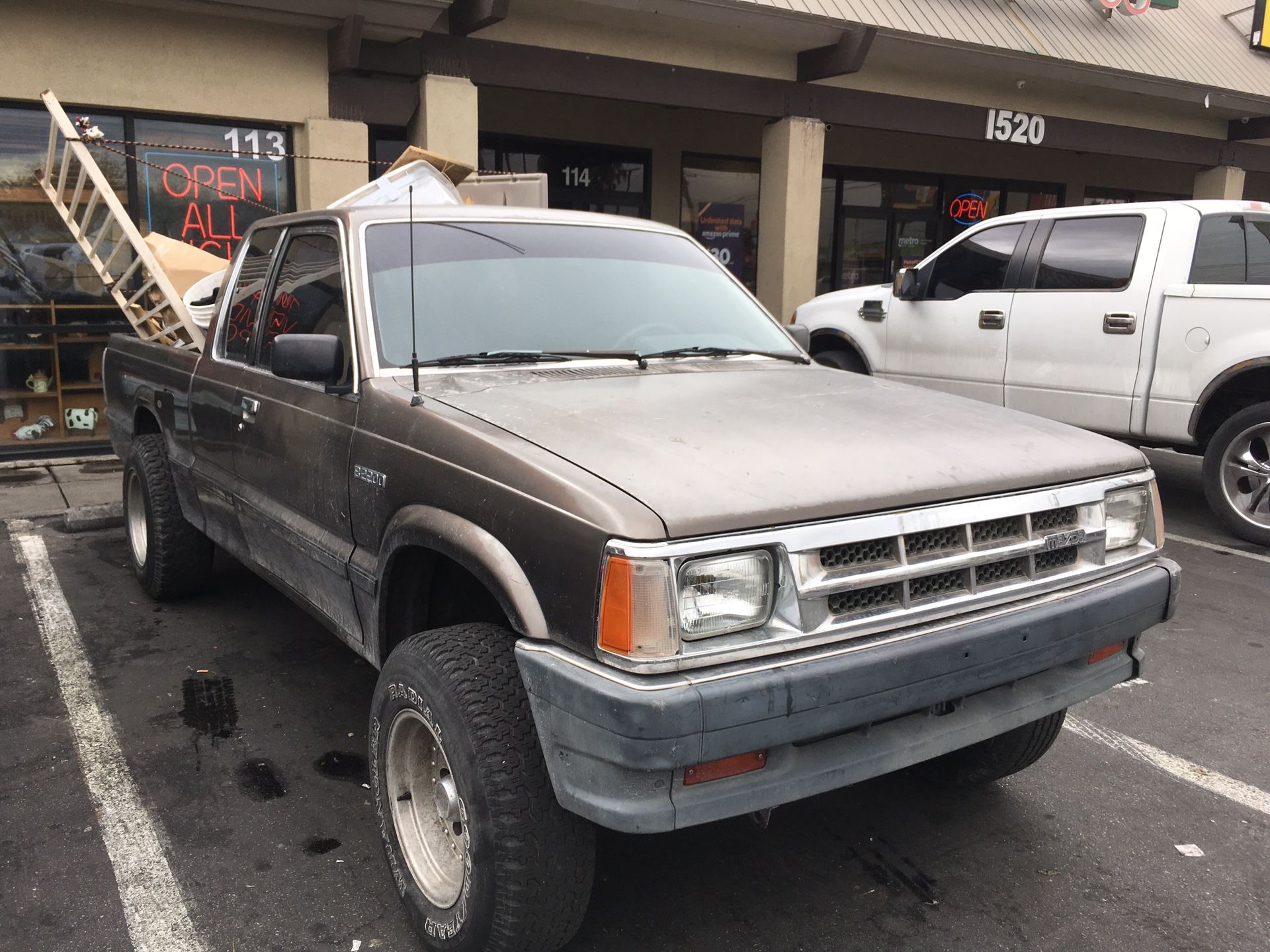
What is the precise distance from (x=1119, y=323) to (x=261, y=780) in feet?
19.4

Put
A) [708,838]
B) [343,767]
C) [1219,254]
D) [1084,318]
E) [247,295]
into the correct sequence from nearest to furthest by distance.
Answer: [708,838]
[343,767]
[247,295]
[1219,254]
[1084,318]

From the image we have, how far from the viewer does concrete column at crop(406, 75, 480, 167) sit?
8.97 metres

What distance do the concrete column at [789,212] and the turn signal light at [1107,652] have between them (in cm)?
860

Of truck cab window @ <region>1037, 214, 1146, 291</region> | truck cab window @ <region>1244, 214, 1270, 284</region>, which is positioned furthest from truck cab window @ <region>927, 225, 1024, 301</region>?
truck cab window @ <region>1244, 214, 1270, 284</region>

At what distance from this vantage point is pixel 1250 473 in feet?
20.9

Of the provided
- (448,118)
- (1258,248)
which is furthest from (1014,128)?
(448,118)

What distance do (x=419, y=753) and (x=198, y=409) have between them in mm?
2377

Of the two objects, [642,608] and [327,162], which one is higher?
[327,162]

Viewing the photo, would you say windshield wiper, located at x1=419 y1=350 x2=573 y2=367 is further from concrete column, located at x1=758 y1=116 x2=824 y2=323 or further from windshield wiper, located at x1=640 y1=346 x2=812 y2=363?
concrete column, located at x1=758 y1=116 x2=824 y2=323

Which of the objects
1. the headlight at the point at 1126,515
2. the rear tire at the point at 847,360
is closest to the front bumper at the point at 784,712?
the headlight at the point at 1126,515

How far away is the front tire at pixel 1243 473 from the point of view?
6297 mm

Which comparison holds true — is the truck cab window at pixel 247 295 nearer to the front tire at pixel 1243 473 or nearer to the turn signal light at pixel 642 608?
the turn signal light at pixel 642 608

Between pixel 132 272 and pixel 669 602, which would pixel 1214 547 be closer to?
pixel 669 602

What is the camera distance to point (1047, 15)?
12039 millimetres
